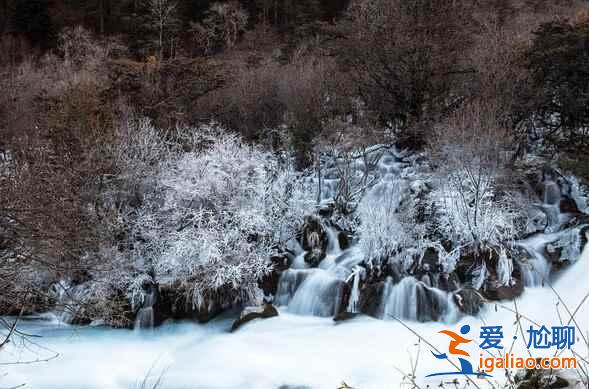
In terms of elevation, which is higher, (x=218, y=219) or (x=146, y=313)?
(x=218, y=219)

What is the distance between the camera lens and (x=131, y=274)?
460 inches

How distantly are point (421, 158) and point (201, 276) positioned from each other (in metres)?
8.80

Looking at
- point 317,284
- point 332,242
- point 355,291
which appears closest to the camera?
point 355,291

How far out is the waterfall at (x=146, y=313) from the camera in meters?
11.2

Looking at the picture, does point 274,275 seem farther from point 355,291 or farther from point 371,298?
point 371,298

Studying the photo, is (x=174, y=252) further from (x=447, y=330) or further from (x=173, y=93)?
(x=173, y=93)

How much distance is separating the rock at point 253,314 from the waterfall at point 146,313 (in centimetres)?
200

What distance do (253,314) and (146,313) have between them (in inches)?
101

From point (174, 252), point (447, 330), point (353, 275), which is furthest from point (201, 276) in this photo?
point (447, 330)

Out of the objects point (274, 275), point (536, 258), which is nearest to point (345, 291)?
point (274, 275)

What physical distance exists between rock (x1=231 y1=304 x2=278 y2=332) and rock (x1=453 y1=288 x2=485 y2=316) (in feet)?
13.4

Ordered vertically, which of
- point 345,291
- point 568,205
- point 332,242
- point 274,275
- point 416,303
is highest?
point 568,205

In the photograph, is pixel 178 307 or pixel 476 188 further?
pixel 178 307

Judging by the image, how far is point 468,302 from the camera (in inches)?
405
